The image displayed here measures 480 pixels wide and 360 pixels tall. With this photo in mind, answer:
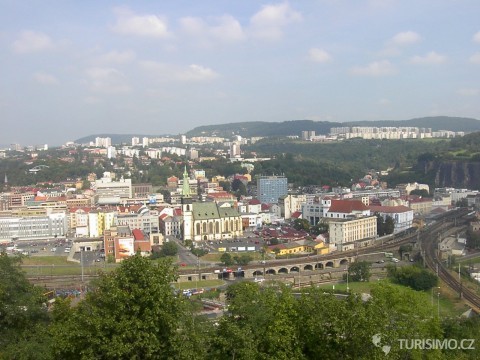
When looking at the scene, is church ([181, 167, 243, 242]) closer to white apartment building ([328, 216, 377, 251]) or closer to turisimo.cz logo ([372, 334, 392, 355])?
white apartment building ([328, 216, 377, 251])

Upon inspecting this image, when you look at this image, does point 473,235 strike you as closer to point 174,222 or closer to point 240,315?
point 174,222

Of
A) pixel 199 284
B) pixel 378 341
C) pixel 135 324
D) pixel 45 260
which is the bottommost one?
pixel 199 284

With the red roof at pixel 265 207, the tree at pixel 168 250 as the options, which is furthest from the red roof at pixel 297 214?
the tree at pixel 168 250

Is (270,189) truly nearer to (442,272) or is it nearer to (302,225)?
(302,225)

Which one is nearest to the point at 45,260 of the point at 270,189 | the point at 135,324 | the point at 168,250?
the point at 168,250

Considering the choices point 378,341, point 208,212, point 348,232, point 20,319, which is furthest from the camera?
point 208,212

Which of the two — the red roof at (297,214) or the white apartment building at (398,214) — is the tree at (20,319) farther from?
the red roof at (297,214)

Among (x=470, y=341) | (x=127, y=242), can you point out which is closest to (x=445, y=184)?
(x=127, y=242)
